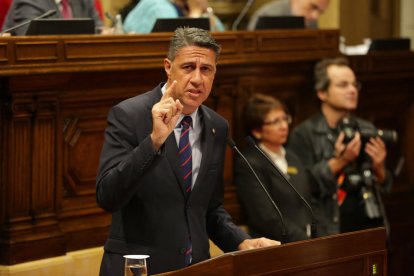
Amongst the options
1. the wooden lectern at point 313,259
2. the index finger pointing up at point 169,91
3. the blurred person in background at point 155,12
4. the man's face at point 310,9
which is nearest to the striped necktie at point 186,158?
the index finger pointing up at point 169,91

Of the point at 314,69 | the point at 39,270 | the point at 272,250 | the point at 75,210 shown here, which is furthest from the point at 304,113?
the point at 272,250

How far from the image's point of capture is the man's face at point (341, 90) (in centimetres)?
547

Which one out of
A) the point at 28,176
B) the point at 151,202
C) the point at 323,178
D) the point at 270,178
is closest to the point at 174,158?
the point at 151,202

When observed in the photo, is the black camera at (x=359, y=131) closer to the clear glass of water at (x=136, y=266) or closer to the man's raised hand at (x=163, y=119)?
the man's raised hand at (x=163, y=119)

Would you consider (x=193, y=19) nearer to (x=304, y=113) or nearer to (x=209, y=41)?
(x=304, y=113)

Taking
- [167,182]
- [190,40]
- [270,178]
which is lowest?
[270,178]

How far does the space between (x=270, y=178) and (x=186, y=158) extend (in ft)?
5.55

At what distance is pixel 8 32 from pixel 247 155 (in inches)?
55.6

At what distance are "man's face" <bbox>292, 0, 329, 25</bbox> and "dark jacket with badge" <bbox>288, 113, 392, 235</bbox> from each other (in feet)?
3.63

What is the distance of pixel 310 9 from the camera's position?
634 cm

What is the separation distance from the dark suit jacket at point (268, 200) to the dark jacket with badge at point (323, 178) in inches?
5.4

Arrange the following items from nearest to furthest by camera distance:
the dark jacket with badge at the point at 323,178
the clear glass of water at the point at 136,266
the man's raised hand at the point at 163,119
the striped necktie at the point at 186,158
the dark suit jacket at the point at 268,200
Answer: the clear glass of water at the point at 136,266 < the man's raised hand at the point at 163,119 < the striped necktie at the point at 186,158 < the dark suit jacket at the point at 268,200 < the dark jacket with badge at the point at 323,178

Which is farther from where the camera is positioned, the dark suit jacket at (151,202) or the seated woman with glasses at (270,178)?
the seated woman with glasses at (270,178)

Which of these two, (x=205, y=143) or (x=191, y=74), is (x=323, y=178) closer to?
(x=205, y=143)
